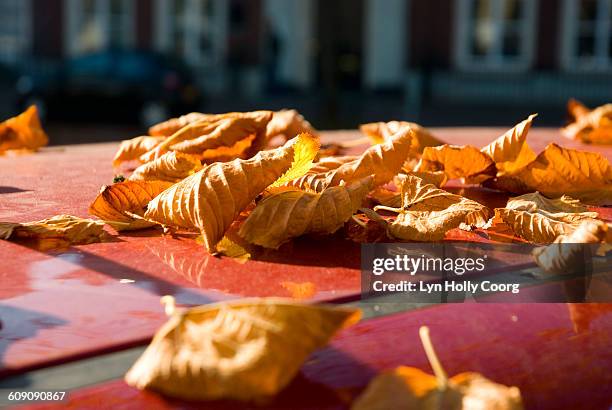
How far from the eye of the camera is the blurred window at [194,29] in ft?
74.9

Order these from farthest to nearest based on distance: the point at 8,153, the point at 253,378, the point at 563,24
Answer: the point at 563,24 < the point at 8,153 < the point at 253,378

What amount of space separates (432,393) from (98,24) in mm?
22997

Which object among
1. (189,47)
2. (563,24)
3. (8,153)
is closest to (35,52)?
(189,47)

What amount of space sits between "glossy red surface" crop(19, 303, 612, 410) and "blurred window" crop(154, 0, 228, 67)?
2237 cm

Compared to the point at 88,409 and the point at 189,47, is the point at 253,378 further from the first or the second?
the point at 189,47

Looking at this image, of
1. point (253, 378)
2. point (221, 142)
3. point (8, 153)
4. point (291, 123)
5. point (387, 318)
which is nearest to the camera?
point (253, 378)

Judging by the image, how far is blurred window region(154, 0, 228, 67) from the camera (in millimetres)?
22844

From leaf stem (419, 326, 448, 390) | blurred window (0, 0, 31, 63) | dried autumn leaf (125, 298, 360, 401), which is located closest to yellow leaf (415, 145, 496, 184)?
leaf stem (419, 326, 448, 390)

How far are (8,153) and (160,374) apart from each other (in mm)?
1761

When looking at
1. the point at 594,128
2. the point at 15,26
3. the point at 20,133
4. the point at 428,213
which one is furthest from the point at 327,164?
the point at 15,26

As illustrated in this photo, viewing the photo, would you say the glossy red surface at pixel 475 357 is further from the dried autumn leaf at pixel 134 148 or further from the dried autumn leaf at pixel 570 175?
the dried autumn leaf at pixel 134 148

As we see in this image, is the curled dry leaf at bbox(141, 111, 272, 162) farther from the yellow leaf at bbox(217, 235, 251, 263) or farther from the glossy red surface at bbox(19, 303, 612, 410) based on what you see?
the glossy red surface at bbox(19, 303, 612, 410)

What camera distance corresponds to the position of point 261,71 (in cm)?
2330

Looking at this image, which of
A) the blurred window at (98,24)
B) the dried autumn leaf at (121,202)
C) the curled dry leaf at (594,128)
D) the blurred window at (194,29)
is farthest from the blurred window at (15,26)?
the dried autumn leaf at (121,202)
